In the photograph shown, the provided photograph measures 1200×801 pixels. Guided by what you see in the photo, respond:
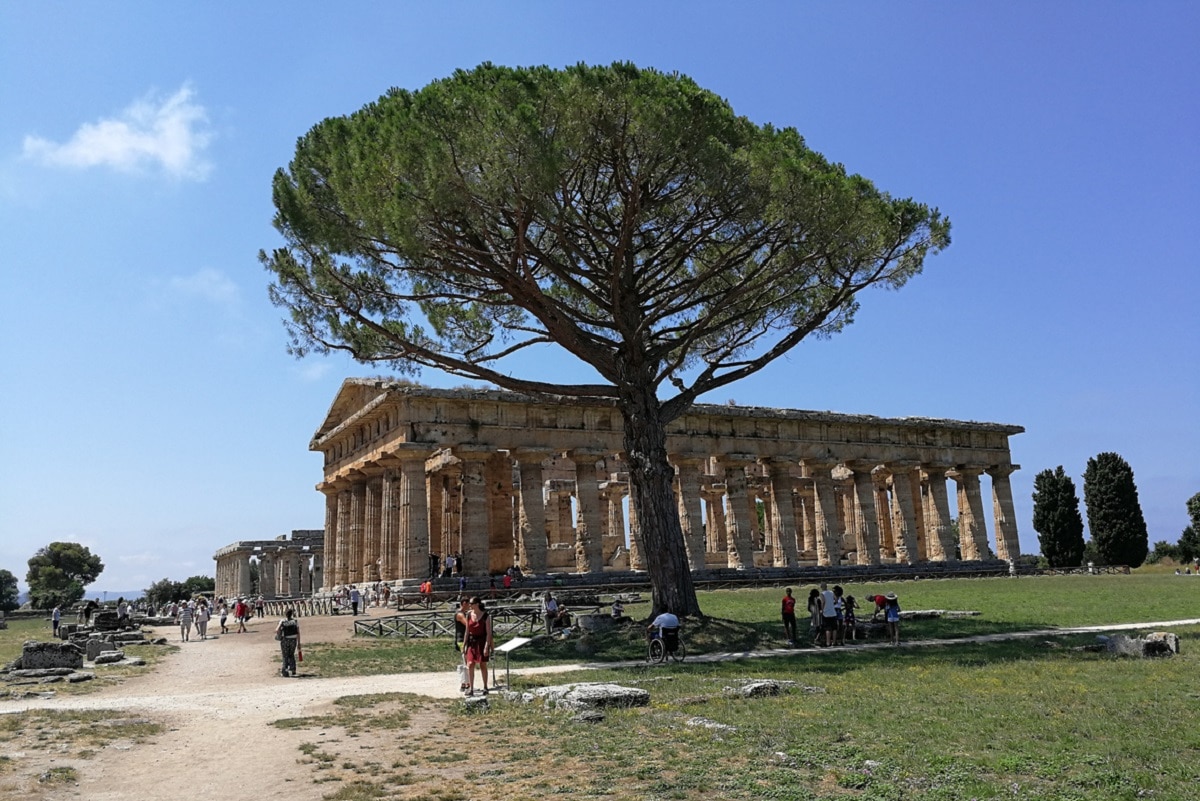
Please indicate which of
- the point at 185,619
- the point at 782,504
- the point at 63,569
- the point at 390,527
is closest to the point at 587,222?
the point at 185,619

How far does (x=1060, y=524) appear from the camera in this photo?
5869cm

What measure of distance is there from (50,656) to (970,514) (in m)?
43.7

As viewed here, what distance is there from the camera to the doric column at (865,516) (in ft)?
145

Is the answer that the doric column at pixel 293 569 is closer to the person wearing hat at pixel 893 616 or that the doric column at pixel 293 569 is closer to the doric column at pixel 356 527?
the doric column at pixel 356 527

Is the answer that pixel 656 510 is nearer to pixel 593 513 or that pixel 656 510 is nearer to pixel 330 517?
pixel 593 513

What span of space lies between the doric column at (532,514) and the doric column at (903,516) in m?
19.9

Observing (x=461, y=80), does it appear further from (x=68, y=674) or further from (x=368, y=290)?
(x=68, y=674)

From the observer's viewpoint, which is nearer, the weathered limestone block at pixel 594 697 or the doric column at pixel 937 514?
the weathered limestone block at pixel 594 697

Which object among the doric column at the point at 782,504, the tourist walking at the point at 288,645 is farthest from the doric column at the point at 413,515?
the tourist walking at the point at 288,645

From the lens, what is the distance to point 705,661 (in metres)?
15.3

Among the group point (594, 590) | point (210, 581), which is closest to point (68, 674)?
point (594, 590)

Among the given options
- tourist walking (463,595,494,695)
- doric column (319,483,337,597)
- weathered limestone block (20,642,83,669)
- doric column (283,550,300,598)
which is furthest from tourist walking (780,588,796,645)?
doric column (283,550,300,598)

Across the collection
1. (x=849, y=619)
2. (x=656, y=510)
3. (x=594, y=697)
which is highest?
(x=656, y=510)

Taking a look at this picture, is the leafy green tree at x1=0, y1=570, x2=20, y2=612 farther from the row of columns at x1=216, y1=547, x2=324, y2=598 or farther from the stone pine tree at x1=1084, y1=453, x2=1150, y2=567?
the stone pine tree at x1=1084, y1=453, x2=1150, y2=567
